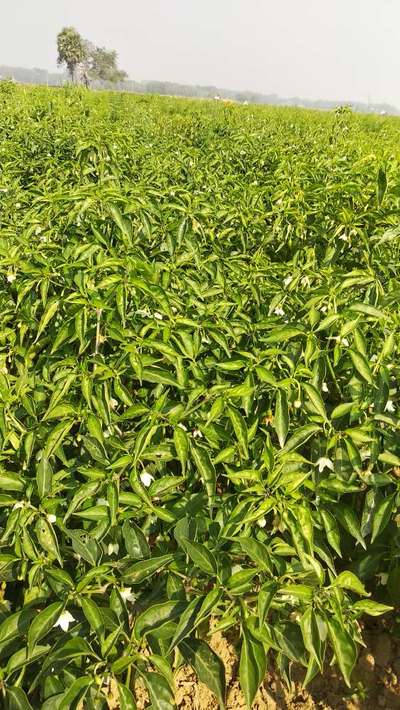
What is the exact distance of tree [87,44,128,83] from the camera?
8181 centimetres

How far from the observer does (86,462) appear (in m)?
1.79

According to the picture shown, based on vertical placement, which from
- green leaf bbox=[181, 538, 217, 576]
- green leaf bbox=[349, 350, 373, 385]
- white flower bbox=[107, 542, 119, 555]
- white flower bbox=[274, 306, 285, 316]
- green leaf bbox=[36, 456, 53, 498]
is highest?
white flower bbox=[274, 306, 285, 316]

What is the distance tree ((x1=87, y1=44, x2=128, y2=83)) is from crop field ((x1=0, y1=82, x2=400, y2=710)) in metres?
89.5

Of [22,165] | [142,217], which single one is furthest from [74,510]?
[22,165]

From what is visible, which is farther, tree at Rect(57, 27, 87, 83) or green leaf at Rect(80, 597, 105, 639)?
tree at Rect(57, 27, 87, 83)

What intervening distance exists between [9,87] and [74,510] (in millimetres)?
15959

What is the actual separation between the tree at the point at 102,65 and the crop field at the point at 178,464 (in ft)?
294

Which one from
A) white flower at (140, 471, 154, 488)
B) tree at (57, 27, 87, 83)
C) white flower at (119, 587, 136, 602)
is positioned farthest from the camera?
tree at (57, 27, 87, 83)

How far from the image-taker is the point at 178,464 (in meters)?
2.00

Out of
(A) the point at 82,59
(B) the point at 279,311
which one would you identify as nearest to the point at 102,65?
(A) the point at 82,59

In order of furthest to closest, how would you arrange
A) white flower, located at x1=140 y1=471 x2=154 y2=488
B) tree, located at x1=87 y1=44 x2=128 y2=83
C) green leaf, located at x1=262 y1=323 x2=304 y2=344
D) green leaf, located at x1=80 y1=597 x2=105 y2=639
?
tree, located at x1=87 y1=44 x2=128 y2=83 < green leaf, located at x1=262 y1=323 x2=304 y2=344 < white flower, located at x1=140 y1=471 x2=154 y2=488 < green leaf, located at x1=80 y1=597 x2=105 y2=639

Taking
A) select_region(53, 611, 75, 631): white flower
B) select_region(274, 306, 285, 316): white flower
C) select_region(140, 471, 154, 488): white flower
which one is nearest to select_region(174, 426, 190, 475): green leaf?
select_region(140, 471, 154, 488): white flower

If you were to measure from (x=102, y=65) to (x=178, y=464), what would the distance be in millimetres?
94553

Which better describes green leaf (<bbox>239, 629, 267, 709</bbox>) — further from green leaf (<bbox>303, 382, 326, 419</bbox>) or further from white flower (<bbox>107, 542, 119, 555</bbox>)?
green leaf (<bbox>303, 382, 326, 419</bbox>)
